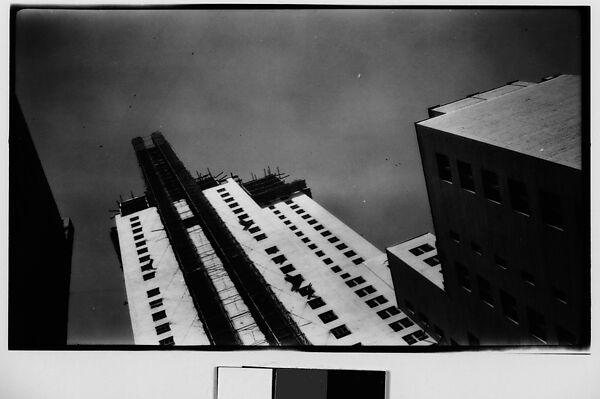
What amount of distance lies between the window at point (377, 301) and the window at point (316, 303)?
0.41m

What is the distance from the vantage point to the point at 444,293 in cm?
481

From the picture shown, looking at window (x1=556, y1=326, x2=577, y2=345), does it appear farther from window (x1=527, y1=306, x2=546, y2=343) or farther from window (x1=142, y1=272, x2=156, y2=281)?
window (x1=142, y1=272, x2=156, y2=281)

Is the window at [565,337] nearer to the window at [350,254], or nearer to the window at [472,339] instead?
the window at [472,339]

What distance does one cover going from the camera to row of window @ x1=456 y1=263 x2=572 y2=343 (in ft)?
13.8

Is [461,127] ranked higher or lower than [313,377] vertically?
higher

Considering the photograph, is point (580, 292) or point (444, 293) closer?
point (580, 292)

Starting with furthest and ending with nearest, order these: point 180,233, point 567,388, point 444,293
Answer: point 180,233, point 444,293, point 567,388

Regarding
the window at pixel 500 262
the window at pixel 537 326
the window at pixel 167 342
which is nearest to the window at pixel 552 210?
the window at pixel 500 262

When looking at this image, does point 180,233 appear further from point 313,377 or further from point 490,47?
point 490,47

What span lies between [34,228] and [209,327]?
1.82 meters

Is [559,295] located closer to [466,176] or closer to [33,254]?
[466,176]

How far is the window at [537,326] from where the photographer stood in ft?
13.9

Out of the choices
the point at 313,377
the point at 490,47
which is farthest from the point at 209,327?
the point at 490,47

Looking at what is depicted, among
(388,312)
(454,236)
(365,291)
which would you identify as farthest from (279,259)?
(454,236)
